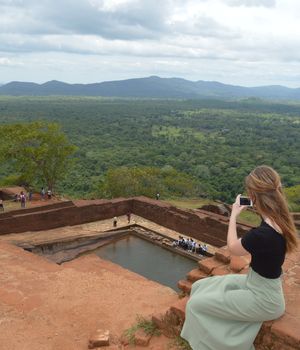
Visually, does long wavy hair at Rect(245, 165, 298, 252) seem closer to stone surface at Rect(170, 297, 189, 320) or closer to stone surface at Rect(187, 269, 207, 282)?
stone surface at Rect(170, 297, 189, 320)

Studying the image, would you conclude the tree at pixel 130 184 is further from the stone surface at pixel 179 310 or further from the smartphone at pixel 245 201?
the smartphone at pixel 245 201

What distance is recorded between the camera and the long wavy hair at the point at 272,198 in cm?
376

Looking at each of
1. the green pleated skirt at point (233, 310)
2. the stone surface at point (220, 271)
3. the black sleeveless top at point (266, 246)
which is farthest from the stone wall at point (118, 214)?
the black sleeveless top at point (266, 246)

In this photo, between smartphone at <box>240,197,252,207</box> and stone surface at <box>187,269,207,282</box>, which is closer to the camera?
smartphone at <box>240,197,252,207</box>

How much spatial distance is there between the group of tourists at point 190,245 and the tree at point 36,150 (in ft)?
38.0

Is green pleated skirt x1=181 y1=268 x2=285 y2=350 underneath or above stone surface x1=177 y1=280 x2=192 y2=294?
above

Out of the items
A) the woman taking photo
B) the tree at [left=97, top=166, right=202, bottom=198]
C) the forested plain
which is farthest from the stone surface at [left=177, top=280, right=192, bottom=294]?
the forested plain

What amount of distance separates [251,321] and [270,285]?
472 mm

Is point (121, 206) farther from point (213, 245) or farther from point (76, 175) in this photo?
point (76, 175)

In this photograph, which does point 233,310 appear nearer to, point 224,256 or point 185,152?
point 224,256

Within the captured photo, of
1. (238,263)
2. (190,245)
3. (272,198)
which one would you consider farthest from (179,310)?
(190,245)

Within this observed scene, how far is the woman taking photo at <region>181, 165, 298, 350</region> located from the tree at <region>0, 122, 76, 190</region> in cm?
2173

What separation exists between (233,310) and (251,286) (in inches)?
12.0

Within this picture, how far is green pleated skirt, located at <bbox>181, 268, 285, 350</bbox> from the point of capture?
4039 millimetres
